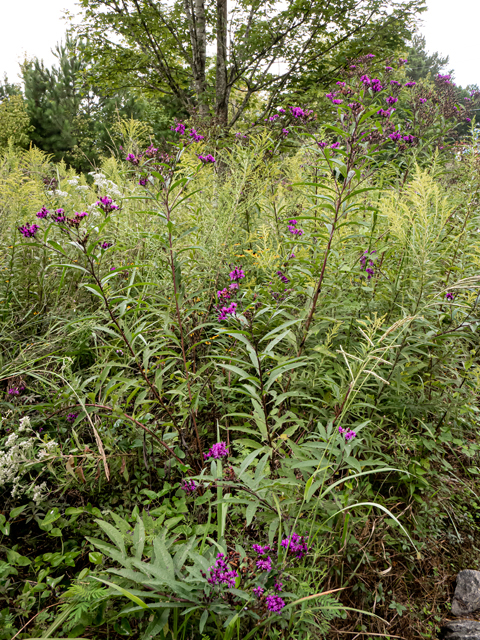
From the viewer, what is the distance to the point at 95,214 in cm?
307

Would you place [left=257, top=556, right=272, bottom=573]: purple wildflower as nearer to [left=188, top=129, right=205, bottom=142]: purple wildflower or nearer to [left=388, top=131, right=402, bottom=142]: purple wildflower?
[left=188, top=129, right=205, bottom=142]: purple wildflower

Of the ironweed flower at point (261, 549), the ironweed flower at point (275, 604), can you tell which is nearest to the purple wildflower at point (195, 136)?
the ironweed flower at point (261, 549)

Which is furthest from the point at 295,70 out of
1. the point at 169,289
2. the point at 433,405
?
the point at 433,405

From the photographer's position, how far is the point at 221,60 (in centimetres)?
726

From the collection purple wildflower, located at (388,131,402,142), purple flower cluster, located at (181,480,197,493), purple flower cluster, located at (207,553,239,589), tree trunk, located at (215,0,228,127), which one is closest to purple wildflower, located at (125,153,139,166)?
purple flower cluster, located at (181,480,197,493)

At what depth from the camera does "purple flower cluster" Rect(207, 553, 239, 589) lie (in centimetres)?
105

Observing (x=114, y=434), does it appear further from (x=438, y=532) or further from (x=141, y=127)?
(x=141, y=127)

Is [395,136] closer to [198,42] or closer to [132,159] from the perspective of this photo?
[132,159]

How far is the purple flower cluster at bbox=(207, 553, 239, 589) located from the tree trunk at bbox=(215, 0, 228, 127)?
7.62 meters

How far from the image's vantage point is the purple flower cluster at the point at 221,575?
1.05m

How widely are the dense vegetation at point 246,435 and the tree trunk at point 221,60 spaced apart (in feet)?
18.7

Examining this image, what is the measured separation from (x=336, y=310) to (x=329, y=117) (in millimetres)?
7705

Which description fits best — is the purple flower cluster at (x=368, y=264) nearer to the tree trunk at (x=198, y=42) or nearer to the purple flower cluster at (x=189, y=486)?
the purple flower cluster at (x=189, y=486)

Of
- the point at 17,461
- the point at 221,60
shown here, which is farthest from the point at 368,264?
the point at 221,60
